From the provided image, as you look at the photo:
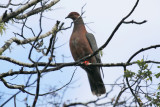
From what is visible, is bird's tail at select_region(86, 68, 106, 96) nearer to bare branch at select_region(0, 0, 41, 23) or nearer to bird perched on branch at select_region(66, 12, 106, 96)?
bird perched on branch at select_region(66, 12, 106, 96)

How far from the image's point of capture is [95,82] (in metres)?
6.17

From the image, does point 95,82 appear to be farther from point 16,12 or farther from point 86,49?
point 16,12

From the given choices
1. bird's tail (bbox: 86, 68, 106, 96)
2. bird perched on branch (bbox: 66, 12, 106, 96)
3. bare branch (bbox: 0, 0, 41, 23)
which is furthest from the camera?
bird's tail (bbox: 86, 68, 106, 96)

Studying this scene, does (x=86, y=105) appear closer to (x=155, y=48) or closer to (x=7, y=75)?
(x=155, y=48)

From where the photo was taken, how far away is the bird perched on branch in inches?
226

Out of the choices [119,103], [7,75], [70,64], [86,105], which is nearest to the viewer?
[86,105]

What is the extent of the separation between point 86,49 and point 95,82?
2.88 feet

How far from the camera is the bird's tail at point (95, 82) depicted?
6.05m

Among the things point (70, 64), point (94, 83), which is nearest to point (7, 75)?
point (70, 64)

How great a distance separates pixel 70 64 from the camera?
163 inches

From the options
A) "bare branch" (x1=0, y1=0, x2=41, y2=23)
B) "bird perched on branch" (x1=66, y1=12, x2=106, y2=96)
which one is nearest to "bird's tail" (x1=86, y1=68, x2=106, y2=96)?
"bird perched on branch" (x1=66, y1=12, x2=106, y2=96)

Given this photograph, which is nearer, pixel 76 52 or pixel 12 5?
pixel 12 5

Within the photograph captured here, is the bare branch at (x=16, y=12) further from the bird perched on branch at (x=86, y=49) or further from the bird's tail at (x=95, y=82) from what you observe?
the bird's tail at (x=95, y=82)

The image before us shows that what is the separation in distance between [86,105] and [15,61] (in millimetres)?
2075
